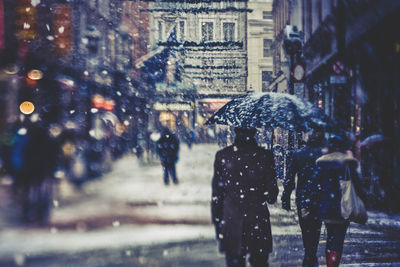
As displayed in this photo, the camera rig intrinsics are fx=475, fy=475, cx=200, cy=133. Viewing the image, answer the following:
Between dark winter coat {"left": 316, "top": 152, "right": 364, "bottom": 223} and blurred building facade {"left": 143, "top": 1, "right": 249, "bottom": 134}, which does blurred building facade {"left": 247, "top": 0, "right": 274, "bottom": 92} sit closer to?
blurred building facade {"left": 143, "top": 1, "right": 249, "bottom": 134}

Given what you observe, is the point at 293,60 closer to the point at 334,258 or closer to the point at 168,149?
the point at 168,149

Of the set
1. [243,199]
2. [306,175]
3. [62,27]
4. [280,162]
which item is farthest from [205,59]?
[243,199]

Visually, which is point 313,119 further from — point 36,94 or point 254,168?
point 36,94

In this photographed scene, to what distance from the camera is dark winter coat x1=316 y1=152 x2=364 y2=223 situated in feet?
17.4

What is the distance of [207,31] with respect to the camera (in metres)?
55.5

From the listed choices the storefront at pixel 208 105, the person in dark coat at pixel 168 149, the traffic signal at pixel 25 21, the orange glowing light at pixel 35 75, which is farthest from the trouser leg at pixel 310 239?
the storefront at pixel 208 105

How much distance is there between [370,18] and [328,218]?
9.53 metres

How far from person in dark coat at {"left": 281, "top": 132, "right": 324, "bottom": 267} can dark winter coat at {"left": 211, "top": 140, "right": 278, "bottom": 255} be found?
3.95 feet

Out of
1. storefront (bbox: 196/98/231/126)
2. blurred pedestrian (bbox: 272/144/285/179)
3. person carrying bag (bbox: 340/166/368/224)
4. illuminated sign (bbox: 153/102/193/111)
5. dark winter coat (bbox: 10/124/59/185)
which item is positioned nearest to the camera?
person carrying bag (bbox: 340/166/368/224)

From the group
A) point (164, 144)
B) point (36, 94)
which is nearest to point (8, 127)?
point (36, 94)

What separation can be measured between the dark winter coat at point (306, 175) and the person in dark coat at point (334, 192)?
0.31 feet

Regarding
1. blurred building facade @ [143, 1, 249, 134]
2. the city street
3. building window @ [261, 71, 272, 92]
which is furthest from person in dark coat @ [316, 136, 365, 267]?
building window @ [261, 71, 272, 92]

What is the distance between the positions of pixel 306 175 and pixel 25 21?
1954 cm

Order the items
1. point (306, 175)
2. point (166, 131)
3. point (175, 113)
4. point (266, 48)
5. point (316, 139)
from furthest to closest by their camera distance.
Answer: point (175, 113)
point (266, 48)
point (166, 131)
point (316, 139)
point (306, 175)
